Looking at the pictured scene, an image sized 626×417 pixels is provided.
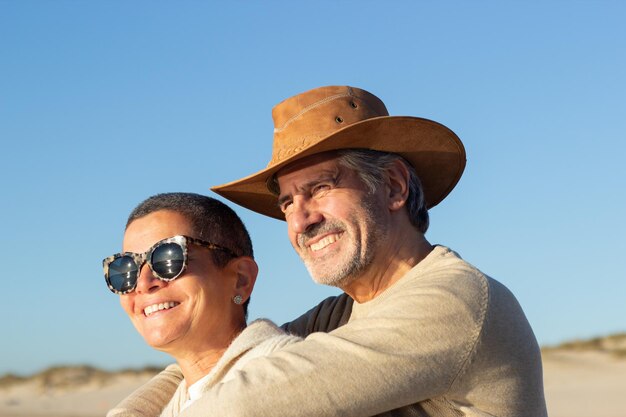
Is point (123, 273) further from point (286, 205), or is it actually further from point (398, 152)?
point (398, 152)

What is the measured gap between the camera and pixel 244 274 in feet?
12.1

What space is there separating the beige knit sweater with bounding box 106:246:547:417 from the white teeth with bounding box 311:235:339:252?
57 cm

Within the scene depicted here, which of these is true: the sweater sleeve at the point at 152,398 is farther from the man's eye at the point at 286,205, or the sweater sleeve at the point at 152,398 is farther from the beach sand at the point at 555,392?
the beach sand at the point at 555,392

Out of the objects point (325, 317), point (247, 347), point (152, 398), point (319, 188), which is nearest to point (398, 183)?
point (319, 188)

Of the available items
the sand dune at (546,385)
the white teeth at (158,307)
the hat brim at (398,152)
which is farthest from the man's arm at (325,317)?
the sand dune at (546,385)

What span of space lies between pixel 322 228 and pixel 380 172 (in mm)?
398

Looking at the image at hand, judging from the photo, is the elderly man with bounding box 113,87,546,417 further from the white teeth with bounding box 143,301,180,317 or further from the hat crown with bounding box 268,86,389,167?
the white teeth with bounding box 143,301,180,317

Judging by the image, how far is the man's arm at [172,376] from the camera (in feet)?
12.9

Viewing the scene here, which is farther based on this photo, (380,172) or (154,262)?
(380,172)

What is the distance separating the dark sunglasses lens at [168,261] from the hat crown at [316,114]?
34.2 inches

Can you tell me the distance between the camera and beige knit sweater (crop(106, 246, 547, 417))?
2.98 metres

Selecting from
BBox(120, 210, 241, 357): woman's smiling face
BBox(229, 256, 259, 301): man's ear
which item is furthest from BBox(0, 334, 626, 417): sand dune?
BBox(120, 210, 241, 357): woman's smiling face

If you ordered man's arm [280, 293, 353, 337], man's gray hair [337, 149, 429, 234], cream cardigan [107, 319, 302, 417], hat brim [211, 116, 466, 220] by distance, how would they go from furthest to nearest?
1. man's arm [280, 293, 353, 337]
2. man's gray hair [337, 149, 429, 234]
3. hat brim [211, 116, 466, 220]
4. cream cardigan [107, 319, 302, 417]

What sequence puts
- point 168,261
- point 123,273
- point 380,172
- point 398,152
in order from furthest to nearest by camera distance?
point 398,152 → point 380,172 → point 123,273 → point 168,261
